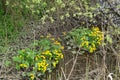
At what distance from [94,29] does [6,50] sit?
3.76 feet

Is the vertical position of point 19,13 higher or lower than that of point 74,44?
higher

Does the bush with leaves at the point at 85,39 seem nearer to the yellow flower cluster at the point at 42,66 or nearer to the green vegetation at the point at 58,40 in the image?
the green vegetation at the point at 58,40

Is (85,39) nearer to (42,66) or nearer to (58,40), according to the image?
(58,40)

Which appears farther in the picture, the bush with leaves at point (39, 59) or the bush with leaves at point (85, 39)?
the bush with leaves at point (85, 39)

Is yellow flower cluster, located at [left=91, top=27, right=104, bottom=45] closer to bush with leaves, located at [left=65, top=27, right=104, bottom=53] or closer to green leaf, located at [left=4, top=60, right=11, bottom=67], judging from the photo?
bush with leaves, located at [left=65, top=27, right=104, bottom=53]

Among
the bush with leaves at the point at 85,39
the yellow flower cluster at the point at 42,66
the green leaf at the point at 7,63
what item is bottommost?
the yellow flower cluster at the point at 42,66

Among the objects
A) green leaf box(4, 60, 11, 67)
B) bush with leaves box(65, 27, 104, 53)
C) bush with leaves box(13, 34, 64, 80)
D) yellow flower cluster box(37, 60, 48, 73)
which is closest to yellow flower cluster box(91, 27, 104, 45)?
bush with leaves box(65, 27, 104, 53)

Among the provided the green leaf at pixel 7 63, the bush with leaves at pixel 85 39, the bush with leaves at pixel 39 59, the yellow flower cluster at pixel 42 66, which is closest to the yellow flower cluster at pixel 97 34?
the bush with leaves at pixel 85 39

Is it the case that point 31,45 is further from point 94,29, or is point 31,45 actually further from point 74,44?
point 94,29

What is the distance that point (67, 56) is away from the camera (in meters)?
4.18

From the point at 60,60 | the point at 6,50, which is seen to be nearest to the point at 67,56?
the point at 60,60

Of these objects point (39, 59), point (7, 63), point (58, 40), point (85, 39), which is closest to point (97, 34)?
point (85, 39)

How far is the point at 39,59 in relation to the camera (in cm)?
384

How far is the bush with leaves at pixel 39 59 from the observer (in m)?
3.76
